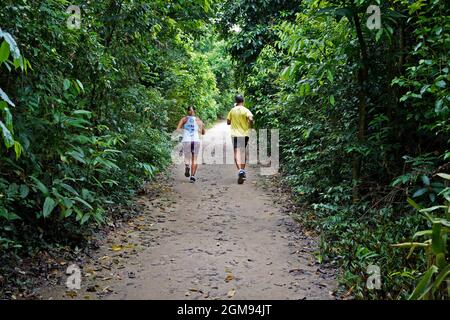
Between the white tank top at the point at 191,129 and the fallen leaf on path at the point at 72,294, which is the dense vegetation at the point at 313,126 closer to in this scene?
the fallen leaf on path at the point at 72,294

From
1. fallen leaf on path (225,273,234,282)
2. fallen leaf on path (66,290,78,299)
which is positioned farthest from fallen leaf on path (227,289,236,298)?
fallen leaf on path (66,290,78,299)

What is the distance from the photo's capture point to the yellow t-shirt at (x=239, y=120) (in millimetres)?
8844

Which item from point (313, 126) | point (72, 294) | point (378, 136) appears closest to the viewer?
point (72, 294)

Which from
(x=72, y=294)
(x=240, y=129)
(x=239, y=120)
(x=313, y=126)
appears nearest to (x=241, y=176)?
(x=240, y=129)

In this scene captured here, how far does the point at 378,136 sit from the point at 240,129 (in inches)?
164

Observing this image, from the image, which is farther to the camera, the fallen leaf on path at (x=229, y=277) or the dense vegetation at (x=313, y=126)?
A: the fallen leaf on path at (x=229, y=277)

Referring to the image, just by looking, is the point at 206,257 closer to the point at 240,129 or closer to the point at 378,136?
the point at 378,136

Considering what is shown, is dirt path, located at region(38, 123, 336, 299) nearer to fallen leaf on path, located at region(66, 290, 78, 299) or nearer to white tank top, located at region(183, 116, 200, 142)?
fallen leaf on path, located at region(66, 290, 78, 299)

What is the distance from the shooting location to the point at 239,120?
8.88 m

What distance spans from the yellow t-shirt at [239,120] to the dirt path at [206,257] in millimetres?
2135

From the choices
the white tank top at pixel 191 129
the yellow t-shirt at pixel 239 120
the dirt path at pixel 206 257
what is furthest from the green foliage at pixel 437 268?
the white tank top at pixel 191 129

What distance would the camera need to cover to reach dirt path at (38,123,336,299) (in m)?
3.72

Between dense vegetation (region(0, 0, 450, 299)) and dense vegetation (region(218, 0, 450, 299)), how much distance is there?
20 millimetres
